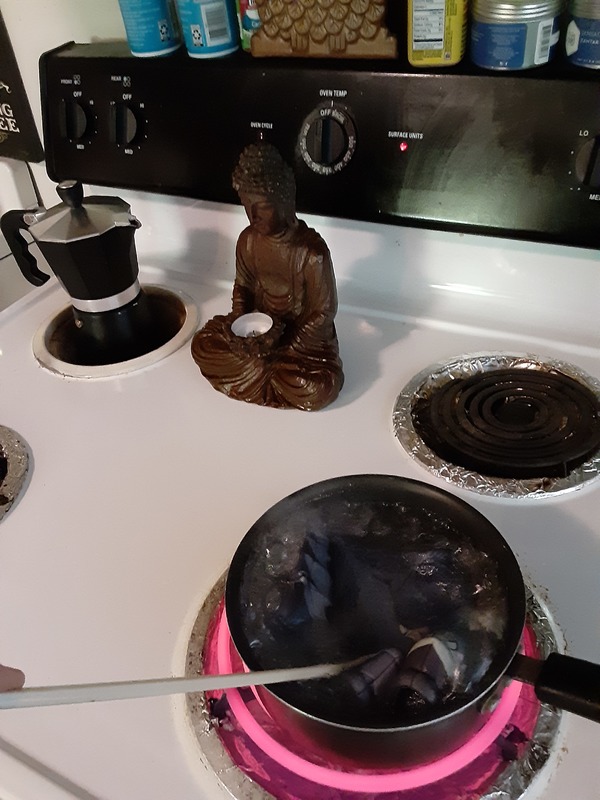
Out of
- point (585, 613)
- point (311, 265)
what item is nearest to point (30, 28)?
point (311, 265)

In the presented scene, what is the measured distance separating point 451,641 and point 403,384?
1.04ft

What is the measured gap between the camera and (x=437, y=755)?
1.22ft

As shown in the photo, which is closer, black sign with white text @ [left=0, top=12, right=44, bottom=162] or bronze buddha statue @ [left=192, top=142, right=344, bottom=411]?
bronze buddha statue @ [left=192, top=142, right=344, bottom=411]

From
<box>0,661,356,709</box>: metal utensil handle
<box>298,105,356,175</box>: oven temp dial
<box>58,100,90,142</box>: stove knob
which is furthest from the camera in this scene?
<box>58,100,90,142</box>: stove knob

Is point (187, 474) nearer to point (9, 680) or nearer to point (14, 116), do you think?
point (9, 680)

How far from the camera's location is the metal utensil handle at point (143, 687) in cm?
28

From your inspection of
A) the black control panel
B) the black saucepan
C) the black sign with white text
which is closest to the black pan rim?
the black saucepan

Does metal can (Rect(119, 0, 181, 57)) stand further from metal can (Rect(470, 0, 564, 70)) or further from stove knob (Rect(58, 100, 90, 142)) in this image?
metal can (Rect(470, 0, 564, 70))

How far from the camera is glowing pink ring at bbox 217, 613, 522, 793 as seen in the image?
1.25 feet

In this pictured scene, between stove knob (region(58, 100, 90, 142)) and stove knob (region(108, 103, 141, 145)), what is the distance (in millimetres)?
31

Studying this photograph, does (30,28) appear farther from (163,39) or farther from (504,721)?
(504,721)

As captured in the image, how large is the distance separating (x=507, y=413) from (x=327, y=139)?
→ 320mm

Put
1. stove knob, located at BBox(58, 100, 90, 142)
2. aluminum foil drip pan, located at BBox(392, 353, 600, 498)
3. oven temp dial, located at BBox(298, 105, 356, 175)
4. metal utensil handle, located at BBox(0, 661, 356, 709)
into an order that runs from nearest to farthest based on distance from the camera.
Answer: metal utensil handle, located at BBox(0, 661, 356, 709) < aluminum foil drip pan, located at BBox(392, 353, 600, 498) < oven temp dial, located at BBox(298, 105, 356, 175) < stove knob, located at BBox(58, 100, 90, 142)

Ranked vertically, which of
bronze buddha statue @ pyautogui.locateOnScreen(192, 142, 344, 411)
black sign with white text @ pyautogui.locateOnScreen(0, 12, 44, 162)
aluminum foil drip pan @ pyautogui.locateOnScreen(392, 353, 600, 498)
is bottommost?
aluminum foil drip pan @ pyautogui.locateOnScreen(392, 353, 600, 498)
